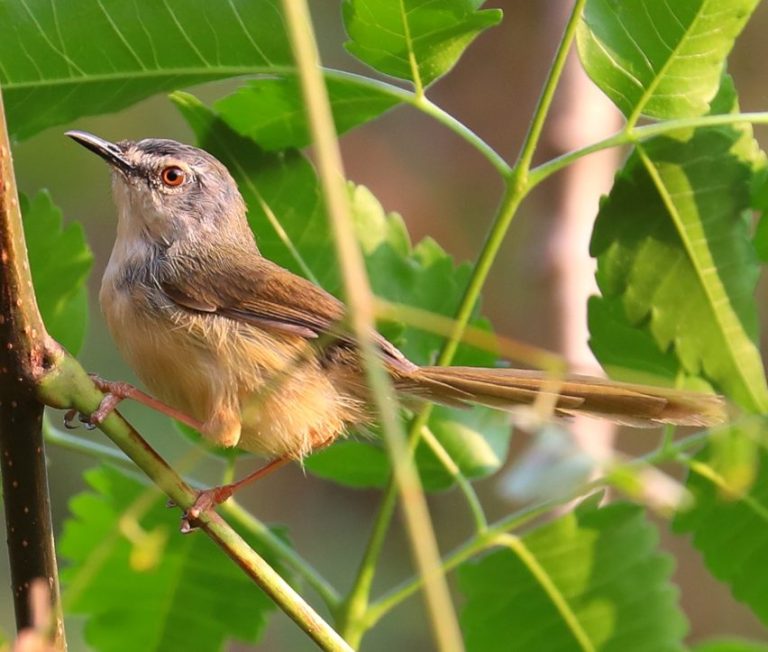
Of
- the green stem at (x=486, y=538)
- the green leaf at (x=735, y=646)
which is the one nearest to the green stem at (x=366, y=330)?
the green leaf at (x=735, y=646)

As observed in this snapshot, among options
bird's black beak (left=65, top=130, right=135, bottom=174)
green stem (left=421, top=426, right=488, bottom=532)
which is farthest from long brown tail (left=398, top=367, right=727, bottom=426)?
bird's black beak (left=65, top=130, right=135, bottom=174)

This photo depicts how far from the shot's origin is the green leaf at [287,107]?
2266 millimetres

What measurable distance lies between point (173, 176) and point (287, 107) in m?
0.70

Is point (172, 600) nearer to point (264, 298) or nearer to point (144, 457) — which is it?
point (264, 298)

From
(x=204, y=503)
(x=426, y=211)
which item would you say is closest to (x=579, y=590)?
(x=204, y=503)

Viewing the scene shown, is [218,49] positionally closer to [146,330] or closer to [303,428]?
[146,330]

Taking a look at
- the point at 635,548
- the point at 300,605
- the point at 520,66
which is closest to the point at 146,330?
the point at 300,605

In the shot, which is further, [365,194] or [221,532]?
[365,194]

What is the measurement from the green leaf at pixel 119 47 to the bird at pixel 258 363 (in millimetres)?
380

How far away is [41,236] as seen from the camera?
2.37 m

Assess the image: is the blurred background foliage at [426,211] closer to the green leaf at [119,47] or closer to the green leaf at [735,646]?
the green leaf at [119,47]

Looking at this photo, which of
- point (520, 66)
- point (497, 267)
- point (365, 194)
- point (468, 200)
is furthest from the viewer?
point (468, 200)

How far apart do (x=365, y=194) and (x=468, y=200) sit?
3.02 m

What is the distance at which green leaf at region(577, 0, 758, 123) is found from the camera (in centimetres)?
212
